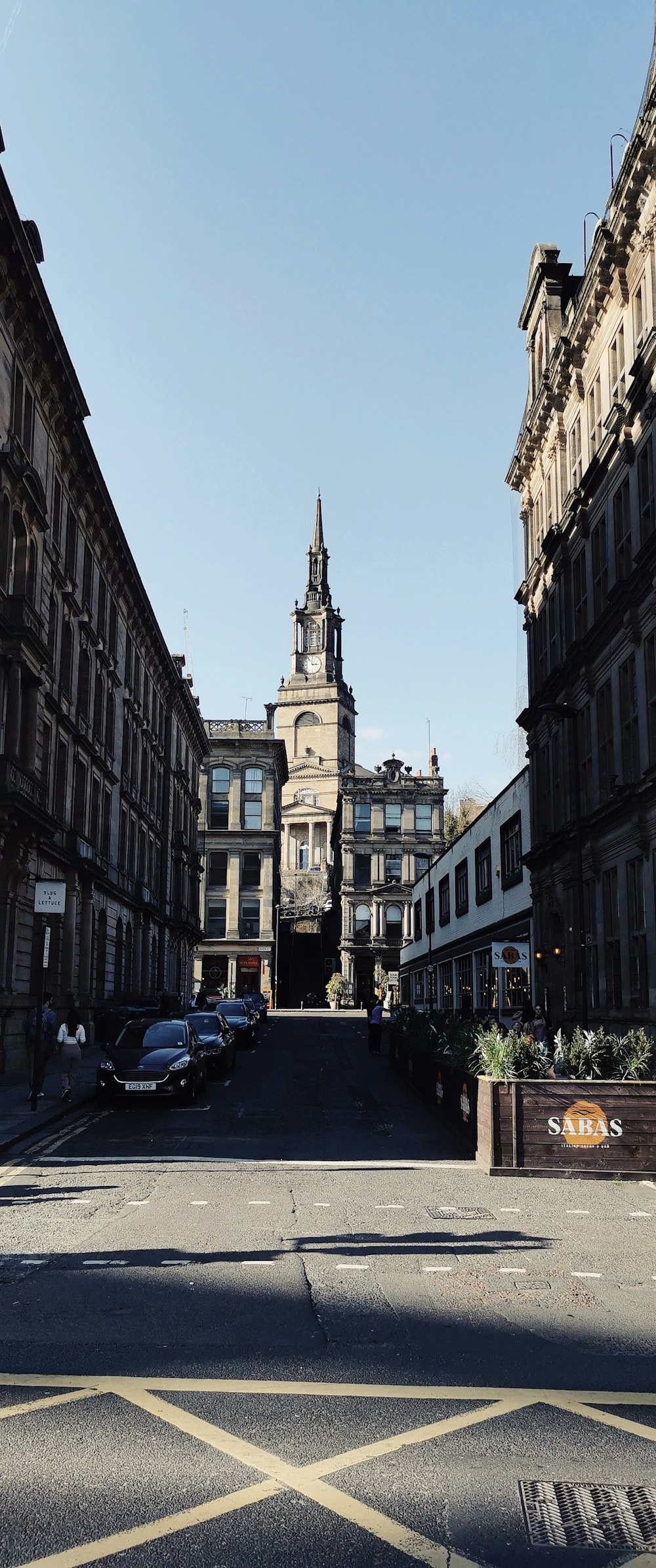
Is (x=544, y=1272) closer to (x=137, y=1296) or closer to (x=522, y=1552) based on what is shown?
(x=137, y=1296)

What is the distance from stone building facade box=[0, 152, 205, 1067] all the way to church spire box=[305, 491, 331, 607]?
112 meters

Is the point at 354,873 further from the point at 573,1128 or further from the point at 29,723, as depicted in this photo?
the point at 573,1128

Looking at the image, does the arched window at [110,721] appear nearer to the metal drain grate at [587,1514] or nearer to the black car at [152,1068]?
the black car at [152,1068]

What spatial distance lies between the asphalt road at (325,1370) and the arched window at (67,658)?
2312cm

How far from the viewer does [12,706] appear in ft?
95.5

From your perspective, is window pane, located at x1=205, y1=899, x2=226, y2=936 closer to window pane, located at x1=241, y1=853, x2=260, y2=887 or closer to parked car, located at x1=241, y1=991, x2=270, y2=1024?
window pane, located at x1=241, y1=853, x2=260, y2=887

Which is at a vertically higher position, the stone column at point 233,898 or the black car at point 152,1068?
the stone column at point 233,898

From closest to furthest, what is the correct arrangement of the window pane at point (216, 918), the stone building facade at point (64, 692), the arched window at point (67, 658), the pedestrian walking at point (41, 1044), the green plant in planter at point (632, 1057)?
the green plant in planter at point (632, 1057) → the pedestrian walking at point (41, 1044) → the stone building facade at point (64, 692) → the arched window at point (67, 658) → the window pane at point (216, 918)

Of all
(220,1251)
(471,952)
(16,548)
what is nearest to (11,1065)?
(16,548)

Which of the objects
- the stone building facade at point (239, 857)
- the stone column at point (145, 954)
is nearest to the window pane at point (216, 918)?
the stone building facade at point (239, 857)

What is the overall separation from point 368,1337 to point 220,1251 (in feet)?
9.24

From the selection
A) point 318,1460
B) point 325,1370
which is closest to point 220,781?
point 325,1370

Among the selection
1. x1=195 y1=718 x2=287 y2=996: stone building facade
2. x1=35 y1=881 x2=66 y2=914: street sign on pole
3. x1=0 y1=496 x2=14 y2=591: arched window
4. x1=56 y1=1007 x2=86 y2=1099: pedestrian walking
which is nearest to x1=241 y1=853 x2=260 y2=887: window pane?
x1=195 y1=718 x2=287 y2=996: stone building facade

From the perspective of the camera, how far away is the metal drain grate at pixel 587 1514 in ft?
15.1
